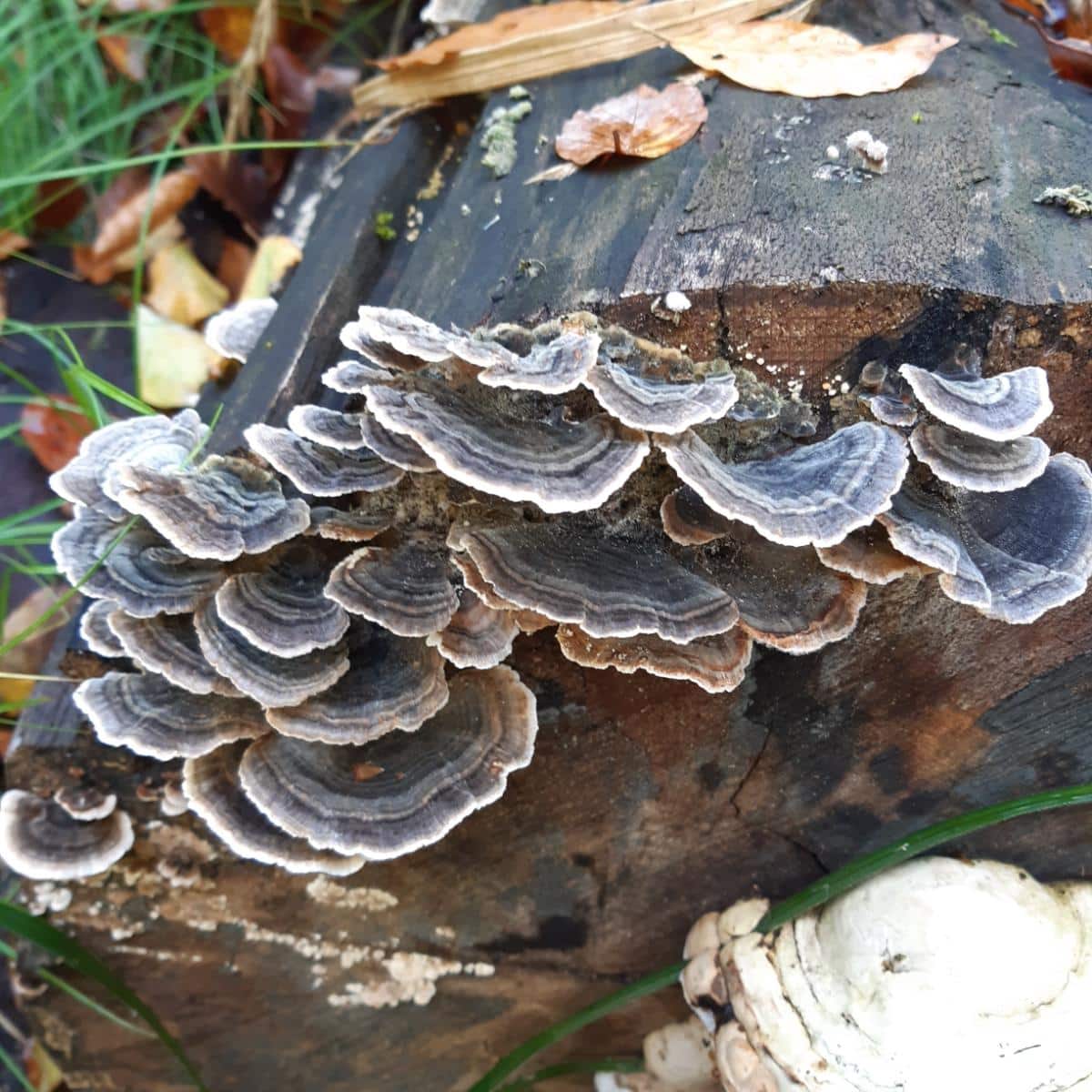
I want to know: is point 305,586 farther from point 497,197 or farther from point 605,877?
point 605,877

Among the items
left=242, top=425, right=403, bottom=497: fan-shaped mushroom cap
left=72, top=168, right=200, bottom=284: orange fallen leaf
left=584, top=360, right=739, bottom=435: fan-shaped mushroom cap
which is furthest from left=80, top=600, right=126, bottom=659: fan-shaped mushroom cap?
left=72, top=168, right=200, bottom=284: orange fallen leaf

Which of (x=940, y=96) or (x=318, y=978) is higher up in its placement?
(x=940, y=96)

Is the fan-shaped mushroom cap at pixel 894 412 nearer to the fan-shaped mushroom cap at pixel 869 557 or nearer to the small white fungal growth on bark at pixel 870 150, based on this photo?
the fan-shaped mushroom cap at pixel 869 557

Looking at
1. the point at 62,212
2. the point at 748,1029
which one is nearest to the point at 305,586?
the point at 748,1029

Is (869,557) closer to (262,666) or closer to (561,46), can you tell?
(262,666)

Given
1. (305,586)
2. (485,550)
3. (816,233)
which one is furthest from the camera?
(305,586)

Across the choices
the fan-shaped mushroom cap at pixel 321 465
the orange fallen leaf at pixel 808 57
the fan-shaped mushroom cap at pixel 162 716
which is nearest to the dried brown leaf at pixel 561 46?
the orange fallen leaf at pixel 808 57

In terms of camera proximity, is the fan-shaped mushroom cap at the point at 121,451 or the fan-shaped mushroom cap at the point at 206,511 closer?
the fan-shaped mushroom cap at the point at 206,511
